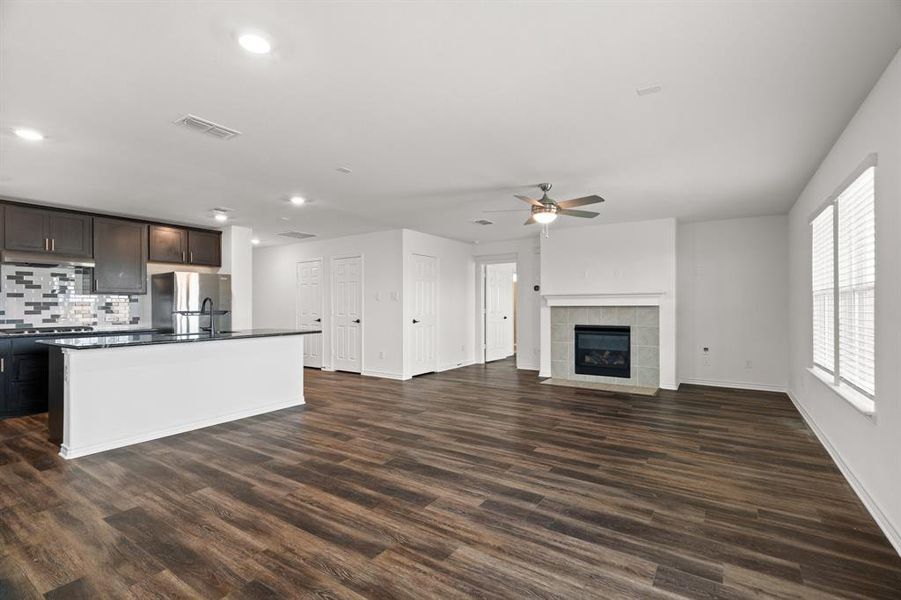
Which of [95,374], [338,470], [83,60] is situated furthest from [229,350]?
[83,60]

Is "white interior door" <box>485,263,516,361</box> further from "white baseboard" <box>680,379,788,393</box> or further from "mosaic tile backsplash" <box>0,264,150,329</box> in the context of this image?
"mosaic tile backsplash" <box>0,264,150,329</box>

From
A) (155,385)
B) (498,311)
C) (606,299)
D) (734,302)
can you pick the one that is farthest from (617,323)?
(155,385)

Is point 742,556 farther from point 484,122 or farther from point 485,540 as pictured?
point 484,122

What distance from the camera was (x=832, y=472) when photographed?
3398 mm

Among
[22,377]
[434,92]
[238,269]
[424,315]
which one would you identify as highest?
[434,92]

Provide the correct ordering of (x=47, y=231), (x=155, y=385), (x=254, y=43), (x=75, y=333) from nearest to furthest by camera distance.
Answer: (x=254, y=43) < (x=155, y=385) < (x=47, y=231) < (x=75, y=333)

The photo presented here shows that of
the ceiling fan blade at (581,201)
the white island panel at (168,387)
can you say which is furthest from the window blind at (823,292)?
the white island panel at (168,387)

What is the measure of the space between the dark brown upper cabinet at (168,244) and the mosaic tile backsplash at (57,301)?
0.77 m

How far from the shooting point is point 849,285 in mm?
3398

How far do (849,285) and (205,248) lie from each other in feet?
26.5

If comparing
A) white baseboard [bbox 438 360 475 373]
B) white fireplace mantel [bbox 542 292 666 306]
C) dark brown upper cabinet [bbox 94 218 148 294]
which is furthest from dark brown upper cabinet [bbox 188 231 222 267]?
white fireplace mantel [bbox 542 292 666 306]

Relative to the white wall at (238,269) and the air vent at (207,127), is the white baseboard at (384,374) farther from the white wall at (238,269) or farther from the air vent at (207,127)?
the air vent at (207,127)

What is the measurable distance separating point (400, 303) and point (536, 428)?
12.2ft

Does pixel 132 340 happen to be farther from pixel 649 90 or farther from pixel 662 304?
pixel 662 304
